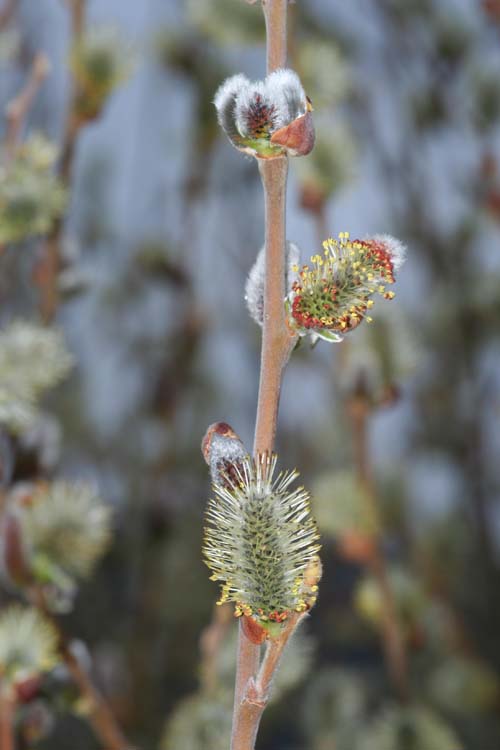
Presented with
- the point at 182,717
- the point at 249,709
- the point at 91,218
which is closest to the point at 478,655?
the point at 182,717

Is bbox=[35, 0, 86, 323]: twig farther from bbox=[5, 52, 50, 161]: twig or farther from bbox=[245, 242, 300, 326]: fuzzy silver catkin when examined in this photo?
bbox=[245, 242, 300, 326]: fuzzy silver catkin

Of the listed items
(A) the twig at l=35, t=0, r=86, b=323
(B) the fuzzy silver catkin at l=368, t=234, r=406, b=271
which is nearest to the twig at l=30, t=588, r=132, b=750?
(A) the twig at l=35, t=0, r=86, b=323

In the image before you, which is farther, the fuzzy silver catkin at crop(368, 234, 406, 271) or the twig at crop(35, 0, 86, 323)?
the twig at crop(35, 0, 86, 323)

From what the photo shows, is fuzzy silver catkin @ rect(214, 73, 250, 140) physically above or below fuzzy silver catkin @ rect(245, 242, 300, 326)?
above

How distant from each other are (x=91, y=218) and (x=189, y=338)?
262mm

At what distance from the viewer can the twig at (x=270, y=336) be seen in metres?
0.28

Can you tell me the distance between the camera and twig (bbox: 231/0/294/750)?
0.28m

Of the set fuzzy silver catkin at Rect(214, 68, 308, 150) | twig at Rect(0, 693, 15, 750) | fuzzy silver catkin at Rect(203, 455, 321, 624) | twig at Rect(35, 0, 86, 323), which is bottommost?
twig at Rect(0, 693, 15, 750)

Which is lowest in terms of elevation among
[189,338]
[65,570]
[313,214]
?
[65,570]

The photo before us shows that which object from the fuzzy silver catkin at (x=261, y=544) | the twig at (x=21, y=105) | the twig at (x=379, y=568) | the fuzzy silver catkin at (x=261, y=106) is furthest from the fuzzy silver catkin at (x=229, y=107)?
the twig at (x=379, y=568)

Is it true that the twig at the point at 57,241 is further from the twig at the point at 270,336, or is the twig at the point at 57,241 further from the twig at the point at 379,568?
the twig at the point at 270,336

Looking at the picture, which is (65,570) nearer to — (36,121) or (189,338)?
(189,338)

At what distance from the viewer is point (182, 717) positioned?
0.54 meters

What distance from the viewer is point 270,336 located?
0.94 feet
